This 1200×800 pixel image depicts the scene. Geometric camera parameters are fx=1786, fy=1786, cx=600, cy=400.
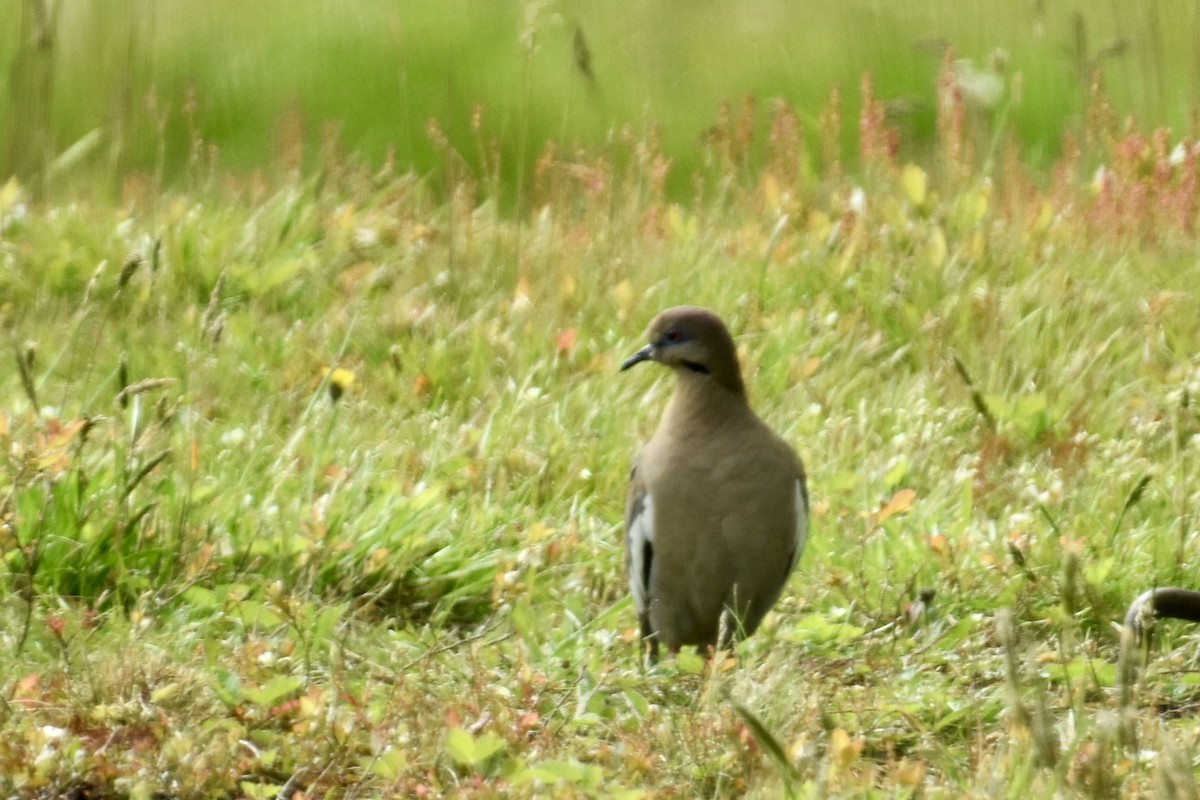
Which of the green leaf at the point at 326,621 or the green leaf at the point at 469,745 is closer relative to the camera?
the green leaf at the point at 469,745

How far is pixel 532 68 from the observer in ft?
28.3

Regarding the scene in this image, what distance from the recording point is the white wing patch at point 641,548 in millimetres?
4051

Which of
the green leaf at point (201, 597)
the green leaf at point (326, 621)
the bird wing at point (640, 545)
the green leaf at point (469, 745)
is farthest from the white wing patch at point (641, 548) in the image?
the green leaf at point (469, 745)

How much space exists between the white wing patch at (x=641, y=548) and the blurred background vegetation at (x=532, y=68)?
4.32m

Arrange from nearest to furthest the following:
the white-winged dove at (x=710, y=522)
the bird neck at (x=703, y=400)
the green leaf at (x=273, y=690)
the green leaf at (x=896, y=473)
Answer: the green leaf at (x=273, y=690) < the white-winged dove at (x=710, y=522) < the bird neck at (x=703, y=400) < the green leaf at (x=896, y=473)

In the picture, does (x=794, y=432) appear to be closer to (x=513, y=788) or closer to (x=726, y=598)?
(x=726, y=598)

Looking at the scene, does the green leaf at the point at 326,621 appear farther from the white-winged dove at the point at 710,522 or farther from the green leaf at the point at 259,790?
the white-winged dove at the point at 710,522

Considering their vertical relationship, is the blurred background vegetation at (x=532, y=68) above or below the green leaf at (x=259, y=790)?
above

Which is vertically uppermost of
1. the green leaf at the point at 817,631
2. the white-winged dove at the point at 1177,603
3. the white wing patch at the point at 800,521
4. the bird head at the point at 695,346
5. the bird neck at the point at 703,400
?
the bird head at the point at 695,346

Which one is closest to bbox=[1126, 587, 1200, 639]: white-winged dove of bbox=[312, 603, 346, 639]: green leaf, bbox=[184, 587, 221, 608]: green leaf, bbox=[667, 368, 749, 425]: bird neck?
bbox=[667, 368, 749, 425]: bird neck

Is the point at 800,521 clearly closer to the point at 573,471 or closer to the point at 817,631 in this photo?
the point at 817,631

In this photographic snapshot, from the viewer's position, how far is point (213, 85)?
8.97 meters

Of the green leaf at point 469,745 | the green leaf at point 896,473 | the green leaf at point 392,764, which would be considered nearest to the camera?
the green leaf at point 469,745

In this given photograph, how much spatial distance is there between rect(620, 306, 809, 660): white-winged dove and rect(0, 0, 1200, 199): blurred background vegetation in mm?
4201
